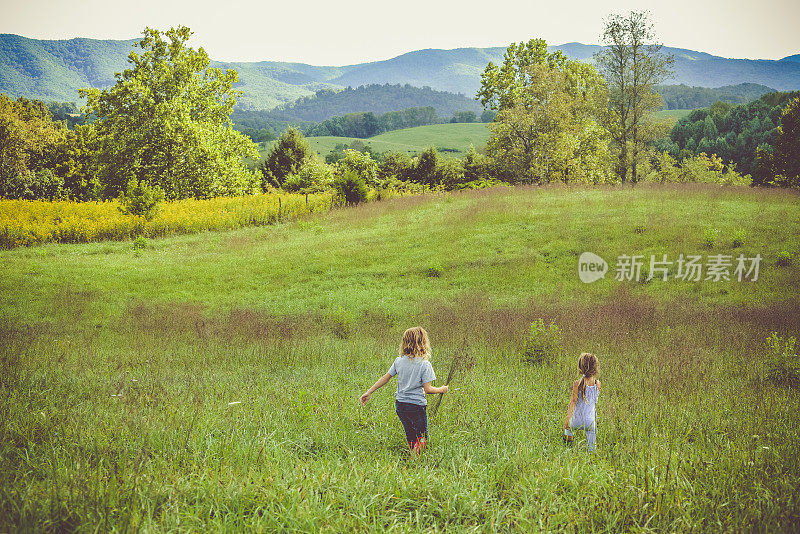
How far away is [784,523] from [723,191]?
2244cm

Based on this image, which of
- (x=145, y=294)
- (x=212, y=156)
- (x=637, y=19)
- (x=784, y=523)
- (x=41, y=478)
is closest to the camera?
(x=784, y=523)

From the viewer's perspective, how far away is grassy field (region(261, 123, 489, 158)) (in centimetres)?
11412

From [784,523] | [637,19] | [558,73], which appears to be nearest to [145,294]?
[784,523]

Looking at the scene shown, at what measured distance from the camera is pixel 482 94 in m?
39.4

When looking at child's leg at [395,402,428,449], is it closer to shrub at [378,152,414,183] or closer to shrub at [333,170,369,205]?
shrub at [333,170,369,205]

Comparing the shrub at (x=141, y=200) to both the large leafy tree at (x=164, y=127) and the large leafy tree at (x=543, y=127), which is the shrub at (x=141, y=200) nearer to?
the large leafy tree at (x=164, y=127)

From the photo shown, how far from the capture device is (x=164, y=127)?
32.8 m

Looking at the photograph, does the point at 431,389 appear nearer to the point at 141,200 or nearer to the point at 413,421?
the point at 413,421

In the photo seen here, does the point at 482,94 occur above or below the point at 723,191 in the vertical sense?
above

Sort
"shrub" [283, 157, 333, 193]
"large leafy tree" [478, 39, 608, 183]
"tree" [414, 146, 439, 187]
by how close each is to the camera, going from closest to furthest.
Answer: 1. "large leafy tree" [478, 39, 608, 183]
2. "shrub" [283, 157, 333, 193]
3. "tree" [414, 146, 439, 187]

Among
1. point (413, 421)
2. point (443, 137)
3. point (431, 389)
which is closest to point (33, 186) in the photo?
point (413, 421)

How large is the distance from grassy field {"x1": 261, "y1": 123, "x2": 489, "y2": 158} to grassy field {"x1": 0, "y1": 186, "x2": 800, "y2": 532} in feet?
316

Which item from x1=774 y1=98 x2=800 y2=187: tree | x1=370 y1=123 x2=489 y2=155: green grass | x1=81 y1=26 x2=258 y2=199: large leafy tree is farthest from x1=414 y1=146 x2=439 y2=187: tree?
x1=370 y1=123 x2=489 y2=155: green grass

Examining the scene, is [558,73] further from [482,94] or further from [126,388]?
[126,388]
